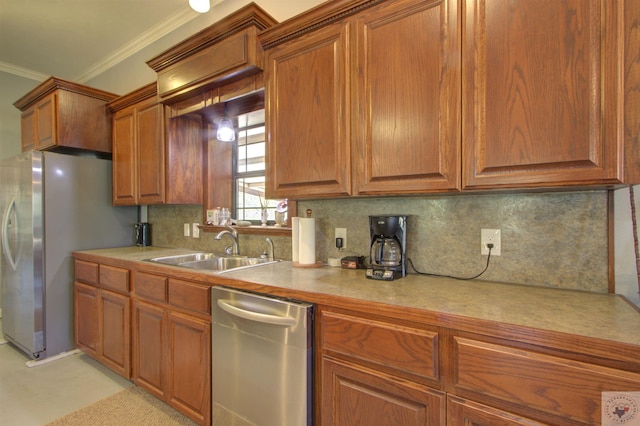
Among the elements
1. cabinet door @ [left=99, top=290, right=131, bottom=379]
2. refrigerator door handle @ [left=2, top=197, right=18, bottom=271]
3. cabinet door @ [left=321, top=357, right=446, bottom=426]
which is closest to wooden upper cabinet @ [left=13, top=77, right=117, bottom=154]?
refrigerator door handle @ [left=2, top=197, right=18, bottom=271]

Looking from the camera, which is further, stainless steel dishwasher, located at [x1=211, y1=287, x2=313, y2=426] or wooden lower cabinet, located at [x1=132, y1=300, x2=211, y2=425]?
wooden lower cabinet, located at [x1=132, y1=300, x2=211, y2=425]

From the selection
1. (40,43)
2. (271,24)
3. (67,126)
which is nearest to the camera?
(271,24)

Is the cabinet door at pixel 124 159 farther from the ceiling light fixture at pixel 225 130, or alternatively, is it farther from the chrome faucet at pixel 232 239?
the chrome faucet at pixel 232 239

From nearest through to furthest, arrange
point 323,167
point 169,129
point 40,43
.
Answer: point 323,167 → point 169,129 → point 40,43

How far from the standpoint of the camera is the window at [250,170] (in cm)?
258

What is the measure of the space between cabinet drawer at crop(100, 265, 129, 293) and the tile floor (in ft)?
2.32

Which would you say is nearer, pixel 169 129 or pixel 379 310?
pixel 379 310

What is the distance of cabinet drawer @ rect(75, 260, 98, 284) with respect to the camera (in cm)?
243

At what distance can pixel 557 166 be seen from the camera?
1.04 metres

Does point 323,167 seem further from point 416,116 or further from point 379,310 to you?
point 379,310

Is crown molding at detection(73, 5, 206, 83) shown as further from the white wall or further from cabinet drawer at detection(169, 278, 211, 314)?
cabinet drawer at detection(169, 278, 211, 314)

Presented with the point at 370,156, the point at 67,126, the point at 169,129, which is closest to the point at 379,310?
the point at 370,156

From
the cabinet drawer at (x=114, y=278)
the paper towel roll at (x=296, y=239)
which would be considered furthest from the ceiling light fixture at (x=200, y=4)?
the cabinet drawer at (x=114, y=278)

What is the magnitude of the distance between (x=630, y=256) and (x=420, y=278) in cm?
79
